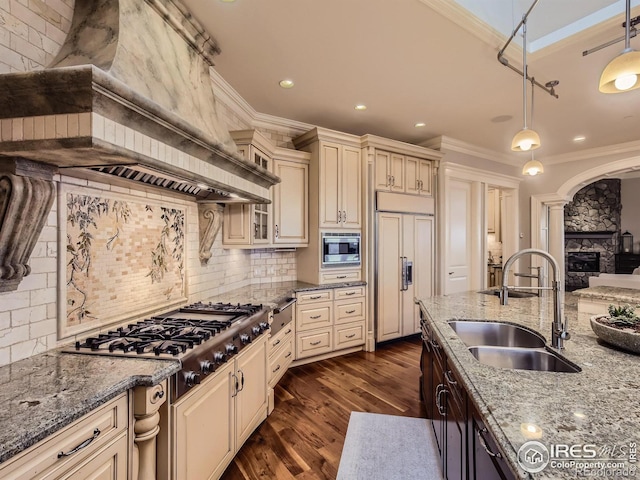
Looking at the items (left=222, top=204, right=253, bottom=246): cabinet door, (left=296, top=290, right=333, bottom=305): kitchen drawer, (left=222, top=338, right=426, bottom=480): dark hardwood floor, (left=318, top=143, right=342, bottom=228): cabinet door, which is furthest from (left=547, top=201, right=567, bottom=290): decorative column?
(left=222, top=204, right=253, bottom=246): cabinet door

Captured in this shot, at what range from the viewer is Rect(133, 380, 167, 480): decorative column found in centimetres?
126

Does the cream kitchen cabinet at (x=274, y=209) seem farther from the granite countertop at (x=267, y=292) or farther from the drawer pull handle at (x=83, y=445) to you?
the drawer pull handle at (x=83, y=445)

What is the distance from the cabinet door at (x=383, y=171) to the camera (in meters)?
4.24

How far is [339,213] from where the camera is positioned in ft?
13.2

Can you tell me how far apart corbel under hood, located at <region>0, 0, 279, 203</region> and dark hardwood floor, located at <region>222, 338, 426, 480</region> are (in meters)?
1.79

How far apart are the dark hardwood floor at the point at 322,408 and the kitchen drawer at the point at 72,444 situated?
3.65 feet

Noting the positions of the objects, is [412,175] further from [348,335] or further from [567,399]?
[567,399]

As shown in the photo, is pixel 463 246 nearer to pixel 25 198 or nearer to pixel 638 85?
pixel 638 85

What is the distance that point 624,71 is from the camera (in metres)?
1.60

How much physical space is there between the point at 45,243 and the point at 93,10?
114cm

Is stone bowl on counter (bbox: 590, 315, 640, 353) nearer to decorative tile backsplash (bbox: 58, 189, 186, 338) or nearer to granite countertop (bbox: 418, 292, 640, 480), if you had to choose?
granite countertop (bbox: 418, 292, 640, 480)

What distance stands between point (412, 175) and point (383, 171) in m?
0.54

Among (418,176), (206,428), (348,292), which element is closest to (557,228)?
(418,176)

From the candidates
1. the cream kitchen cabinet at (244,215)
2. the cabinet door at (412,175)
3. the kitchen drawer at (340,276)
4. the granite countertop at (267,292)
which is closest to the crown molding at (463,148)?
the cabinet door at (412,175)
